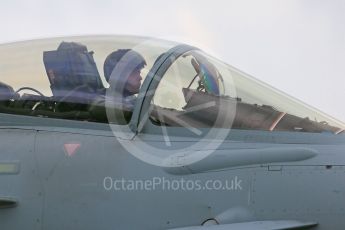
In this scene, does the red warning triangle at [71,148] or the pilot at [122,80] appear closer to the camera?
the red warning triangle at [71,148]

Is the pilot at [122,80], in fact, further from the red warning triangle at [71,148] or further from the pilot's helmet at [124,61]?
the red warning triangle at [71,148]

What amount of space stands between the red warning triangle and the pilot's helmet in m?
0.78

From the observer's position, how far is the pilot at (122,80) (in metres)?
6.55

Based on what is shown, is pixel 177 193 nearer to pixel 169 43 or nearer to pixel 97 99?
pixel 97 99

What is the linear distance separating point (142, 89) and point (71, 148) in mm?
845

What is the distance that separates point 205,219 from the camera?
5.91 m

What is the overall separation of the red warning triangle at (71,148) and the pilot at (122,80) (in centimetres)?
34

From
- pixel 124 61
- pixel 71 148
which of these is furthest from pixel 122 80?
pixel 71 148

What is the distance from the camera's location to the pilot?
6551 mm

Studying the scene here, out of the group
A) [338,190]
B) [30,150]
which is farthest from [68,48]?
[338,190]

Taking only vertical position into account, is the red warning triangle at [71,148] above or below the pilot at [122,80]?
below

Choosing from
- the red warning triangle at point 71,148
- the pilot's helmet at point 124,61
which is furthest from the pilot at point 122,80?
the red warning triangle at point 71,148

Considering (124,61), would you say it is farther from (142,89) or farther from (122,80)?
(142,89)

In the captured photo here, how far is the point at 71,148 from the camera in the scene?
6.38 m
